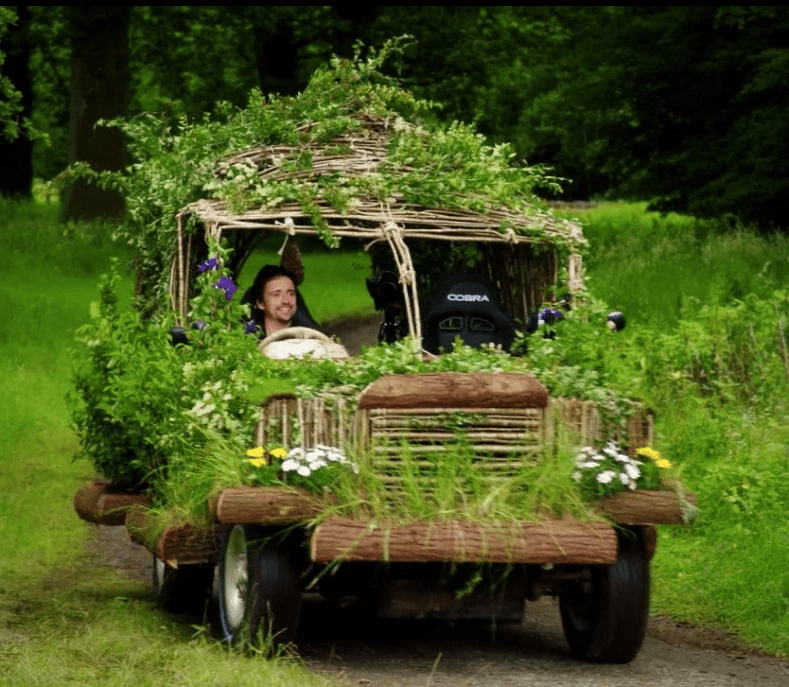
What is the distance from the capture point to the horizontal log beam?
298 inches

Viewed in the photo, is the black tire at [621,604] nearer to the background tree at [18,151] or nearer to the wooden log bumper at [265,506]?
the wooden log bumper at [265,506]

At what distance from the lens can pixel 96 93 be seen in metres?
29.7

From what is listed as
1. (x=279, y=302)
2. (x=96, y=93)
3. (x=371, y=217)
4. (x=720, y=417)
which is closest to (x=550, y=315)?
(x=371, y=217)

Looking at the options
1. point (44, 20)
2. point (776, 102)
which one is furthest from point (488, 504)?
point (44, 20)

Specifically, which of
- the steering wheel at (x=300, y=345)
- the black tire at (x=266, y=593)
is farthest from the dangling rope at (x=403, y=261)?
the black tire at (x=266, y=593)

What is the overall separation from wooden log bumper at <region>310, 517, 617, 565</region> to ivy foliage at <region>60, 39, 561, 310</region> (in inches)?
94.5

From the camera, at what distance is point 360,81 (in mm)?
11008

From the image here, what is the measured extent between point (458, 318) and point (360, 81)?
6.35 feet

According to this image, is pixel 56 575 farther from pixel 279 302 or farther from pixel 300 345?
pixel 300 345

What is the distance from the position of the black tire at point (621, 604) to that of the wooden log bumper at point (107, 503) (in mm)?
2562

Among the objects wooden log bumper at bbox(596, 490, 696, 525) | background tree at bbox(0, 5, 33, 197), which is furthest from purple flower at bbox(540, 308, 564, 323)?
background tree at bbox(0, 5, 33, 197)

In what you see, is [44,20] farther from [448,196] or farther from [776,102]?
[448,196]

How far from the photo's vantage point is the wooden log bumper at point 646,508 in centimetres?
767

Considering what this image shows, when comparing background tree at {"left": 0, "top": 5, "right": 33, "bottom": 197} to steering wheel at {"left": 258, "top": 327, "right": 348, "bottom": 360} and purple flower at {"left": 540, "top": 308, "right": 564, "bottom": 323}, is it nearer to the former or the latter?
steering wheel at {"left": 258, "top": 327, "right": 348, "bottom": 360}
